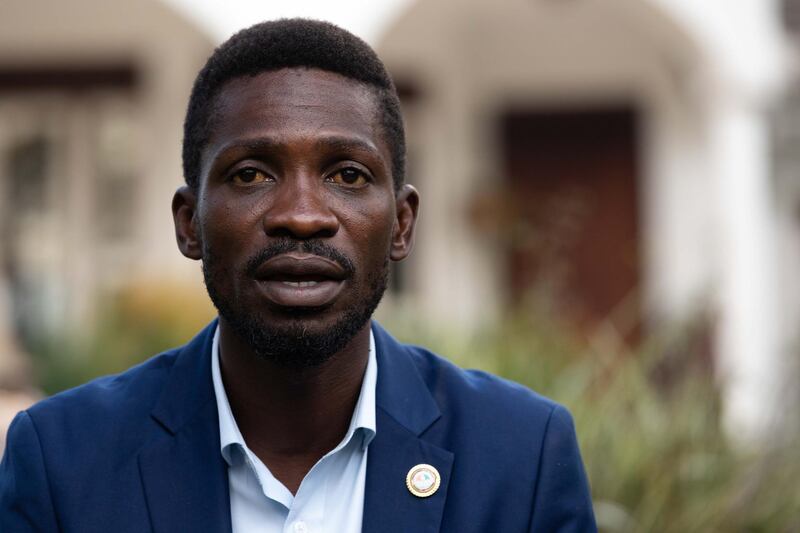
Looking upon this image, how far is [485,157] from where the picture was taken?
10047mm

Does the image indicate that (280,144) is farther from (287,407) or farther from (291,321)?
(287,407)

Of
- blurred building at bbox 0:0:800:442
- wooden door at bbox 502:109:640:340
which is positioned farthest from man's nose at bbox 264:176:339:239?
wooden door at bbox 502:109:640:340

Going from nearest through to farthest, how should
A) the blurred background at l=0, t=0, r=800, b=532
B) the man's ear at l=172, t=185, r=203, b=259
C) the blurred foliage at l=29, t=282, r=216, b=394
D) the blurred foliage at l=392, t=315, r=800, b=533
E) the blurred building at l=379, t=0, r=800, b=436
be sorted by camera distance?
the man's ear at l=172, t=185, r=203, b=259 < the blurred foliage at l=392, t=315, r=800, b=533 < the blurred foliage at l=29, t=282, r=216, b=394 < the blurred background at l=0, t=0, r=800, b=532 < the blurred building at l=379, t=0, r=800, b=436

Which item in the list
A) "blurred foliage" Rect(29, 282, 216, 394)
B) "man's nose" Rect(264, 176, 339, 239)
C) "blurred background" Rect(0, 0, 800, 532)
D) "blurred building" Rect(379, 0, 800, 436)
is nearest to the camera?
"man's nose" Rect(264, 176, 339, 239)

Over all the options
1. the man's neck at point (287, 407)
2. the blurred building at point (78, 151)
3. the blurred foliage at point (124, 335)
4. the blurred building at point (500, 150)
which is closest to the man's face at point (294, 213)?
the man's neck at point (287, 407)

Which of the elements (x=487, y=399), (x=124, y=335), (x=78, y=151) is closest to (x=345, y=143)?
(x=487, y=399)

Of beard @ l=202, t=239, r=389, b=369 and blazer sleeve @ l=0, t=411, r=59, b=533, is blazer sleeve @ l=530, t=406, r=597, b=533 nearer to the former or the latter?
beard @ l=202, t=239, r=389, b=369

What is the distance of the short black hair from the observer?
2.34m

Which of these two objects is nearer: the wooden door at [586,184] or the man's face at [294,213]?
the man's face at [294,213]

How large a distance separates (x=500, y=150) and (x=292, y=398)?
7919mm

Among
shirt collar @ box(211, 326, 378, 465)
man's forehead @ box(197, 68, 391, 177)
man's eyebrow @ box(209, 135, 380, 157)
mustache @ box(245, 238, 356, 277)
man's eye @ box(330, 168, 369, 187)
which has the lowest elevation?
shirt collar @ box(211, 326, 378, 465)

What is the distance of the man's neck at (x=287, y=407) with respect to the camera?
7.81ft

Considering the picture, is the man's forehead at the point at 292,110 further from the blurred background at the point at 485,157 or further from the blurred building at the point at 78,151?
the blurred building at the point at 78,151

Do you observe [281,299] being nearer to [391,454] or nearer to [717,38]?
[391,454]
